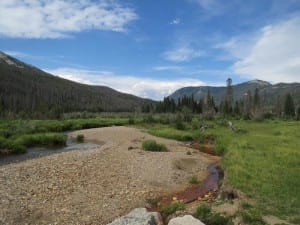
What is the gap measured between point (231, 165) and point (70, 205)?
13.3m

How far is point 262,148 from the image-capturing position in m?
37.1

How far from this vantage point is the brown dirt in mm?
18922

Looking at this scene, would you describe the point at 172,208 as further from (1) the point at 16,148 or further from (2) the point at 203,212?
(1) the point at 16,148

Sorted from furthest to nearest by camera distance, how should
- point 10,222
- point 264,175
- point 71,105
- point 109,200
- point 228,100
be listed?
point 71,105, point 228,100, point 264,175, point 109,200, point 10,222

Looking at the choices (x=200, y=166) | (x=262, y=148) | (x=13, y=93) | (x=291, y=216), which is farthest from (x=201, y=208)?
(x=13, y=93)

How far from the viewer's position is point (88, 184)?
964 inches

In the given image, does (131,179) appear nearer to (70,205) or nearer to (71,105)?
(70,205)

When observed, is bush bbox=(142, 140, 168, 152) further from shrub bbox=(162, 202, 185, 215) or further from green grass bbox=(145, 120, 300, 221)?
shrub bbox=(162, 202, 185, 215)

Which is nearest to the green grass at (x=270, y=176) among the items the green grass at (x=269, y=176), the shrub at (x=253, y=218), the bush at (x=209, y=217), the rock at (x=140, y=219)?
the green grass at (x=269, y=176)

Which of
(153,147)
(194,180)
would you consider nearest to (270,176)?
(194,180)

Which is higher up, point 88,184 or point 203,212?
point 203,212

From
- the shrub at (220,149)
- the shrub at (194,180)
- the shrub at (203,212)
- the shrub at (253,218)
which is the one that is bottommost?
the shrub at (194,180)

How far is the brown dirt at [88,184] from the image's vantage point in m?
18.9

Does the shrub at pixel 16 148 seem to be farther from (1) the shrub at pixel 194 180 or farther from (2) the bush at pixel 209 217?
(2) the bush at pixel 209 217
